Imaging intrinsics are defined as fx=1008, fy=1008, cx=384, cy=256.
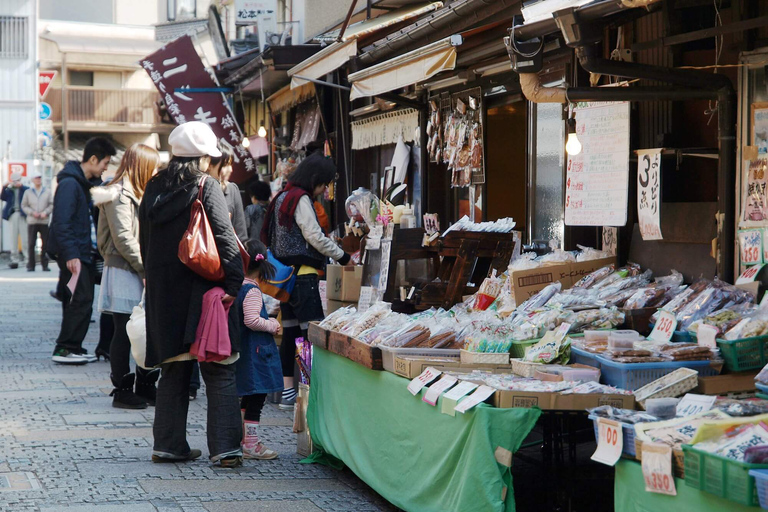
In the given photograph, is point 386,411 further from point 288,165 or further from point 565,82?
point 288,165

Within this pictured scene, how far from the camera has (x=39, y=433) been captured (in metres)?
7.52

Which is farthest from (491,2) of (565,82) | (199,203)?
(199,203)

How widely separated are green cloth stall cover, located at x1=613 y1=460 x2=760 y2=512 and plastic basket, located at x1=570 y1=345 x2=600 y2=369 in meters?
1.00

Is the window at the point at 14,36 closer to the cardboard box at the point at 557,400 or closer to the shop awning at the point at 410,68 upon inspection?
the shop awning at the point at 410,68

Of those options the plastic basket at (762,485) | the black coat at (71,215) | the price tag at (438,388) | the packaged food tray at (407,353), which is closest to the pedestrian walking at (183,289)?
the packaged food tray at (407,353)

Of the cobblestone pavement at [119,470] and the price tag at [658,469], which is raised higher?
the price tag at [658,469]

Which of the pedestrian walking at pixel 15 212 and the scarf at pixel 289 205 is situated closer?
the scarf at pixel 289 205

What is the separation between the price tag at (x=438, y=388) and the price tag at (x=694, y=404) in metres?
1.14

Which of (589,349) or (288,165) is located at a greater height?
(288,165)

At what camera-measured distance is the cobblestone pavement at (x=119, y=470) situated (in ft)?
18.8

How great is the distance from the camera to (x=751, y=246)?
5617 millimetres

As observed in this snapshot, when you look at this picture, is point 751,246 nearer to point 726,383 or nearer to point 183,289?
point 726,383

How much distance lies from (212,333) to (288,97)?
34.8 feet

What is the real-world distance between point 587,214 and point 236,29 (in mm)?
18090
